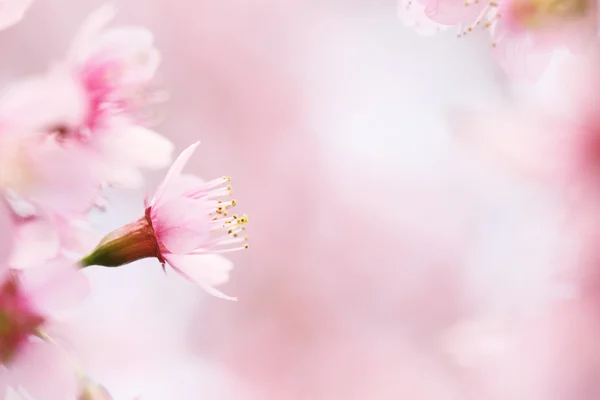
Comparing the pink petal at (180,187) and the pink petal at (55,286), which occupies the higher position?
the pink petal at (180,187)

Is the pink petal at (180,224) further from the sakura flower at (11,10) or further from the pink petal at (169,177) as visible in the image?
the sakura flower at (11,10)

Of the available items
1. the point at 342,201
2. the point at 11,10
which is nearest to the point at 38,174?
the point at 11,10

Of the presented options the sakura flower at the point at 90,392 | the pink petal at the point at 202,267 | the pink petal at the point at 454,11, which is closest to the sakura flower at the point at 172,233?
the pink petal at the point at 202,267

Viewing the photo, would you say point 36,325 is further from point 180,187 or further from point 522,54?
point 522,54

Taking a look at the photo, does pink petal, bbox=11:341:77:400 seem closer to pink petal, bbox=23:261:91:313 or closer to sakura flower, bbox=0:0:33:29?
pink petal, bbox=23:261:91:313

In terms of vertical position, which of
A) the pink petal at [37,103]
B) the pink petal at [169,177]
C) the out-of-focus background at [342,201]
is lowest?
the pink petal at [37,103]

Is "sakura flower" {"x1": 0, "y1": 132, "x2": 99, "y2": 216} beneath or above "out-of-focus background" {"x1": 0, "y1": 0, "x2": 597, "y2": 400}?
beneath

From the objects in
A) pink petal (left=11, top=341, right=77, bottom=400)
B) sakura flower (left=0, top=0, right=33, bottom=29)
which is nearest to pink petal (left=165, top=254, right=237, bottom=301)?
pink petal (left=11, top=341, right=77, bottom=400)

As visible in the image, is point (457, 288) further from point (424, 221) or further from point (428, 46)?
point (428, 46)
